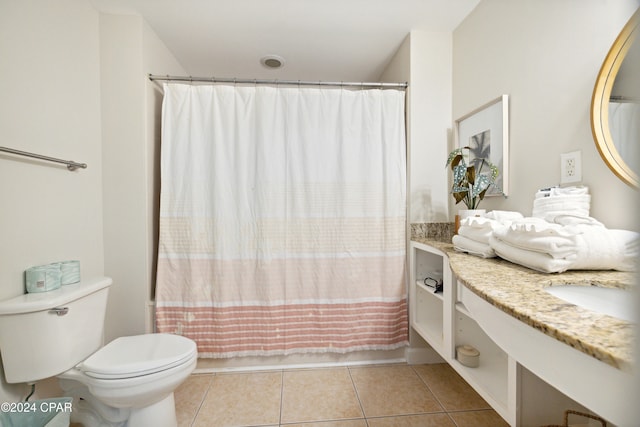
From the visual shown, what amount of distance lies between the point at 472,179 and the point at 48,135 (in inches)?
88.1

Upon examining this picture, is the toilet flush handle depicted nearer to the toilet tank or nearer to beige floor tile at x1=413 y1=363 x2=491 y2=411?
the toilet tank

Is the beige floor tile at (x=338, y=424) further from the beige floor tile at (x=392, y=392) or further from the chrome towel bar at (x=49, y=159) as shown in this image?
the chrome towel bar at (x=49, y=159)

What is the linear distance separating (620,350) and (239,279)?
166 centimetres

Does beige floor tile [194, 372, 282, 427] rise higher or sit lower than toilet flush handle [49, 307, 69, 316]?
lower

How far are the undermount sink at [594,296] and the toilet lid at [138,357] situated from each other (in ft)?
4.67

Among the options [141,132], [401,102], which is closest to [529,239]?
[401,102]

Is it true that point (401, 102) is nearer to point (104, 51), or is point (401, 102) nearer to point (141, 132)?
point (141, 132)

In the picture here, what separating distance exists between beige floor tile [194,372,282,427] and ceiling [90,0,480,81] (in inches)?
83.7

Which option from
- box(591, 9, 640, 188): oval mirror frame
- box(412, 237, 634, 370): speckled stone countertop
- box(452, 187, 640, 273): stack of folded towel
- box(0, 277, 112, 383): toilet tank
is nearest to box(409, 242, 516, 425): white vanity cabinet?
box(412, 237, 634, 370): speckled stone countertop

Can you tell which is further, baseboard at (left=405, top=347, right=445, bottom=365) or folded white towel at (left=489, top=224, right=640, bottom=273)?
baseboard at (left=405, top=347, right=445, bottom=365)

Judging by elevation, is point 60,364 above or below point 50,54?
below

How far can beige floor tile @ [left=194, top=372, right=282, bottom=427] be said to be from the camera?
4.33 ft

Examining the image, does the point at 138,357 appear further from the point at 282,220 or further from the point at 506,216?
the point at 506,216

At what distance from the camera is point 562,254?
30.1 inches
